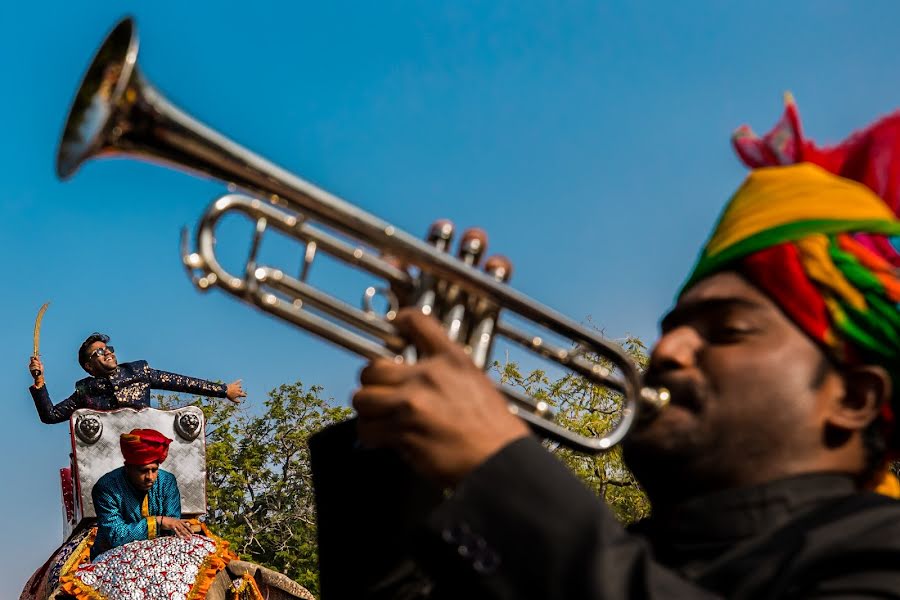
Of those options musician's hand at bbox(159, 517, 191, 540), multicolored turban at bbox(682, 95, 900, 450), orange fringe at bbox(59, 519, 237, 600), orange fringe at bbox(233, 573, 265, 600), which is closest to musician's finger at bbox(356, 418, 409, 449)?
multicolored turban at bbox(682, 95, 900, 450)

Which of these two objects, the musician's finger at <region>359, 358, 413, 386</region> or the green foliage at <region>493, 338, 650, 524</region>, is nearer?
the musician's finger at <region>359, 358, 413, 386</region>

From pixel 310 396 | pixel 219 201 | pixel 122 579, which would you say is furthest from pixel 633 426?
pixel 310 396

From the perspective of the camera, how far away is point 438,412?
6.38 feet

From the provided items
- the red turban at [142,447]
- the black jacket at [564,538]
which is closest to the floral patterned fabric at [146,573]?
the red turban at [142,447]

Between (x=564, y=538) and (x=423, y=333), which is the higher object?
(x=423, y=333)

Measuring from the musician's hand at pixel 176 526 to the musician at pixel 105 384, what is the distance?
1920mm

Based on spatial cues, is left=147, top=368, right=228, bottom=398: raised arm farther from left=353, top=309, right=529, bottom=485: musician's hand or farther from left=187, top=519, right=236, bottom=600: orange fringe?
left=353, top=309, right=529, bottom=485: musician's hand

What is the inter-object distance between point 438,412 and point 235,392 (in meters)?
12.8

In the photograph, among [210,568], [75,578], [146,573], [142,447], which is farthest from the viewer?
[142,447]

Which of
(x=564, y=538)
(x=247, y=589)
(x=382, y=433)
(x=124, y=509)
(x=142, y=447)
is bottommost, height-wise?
(x=247, y=589)

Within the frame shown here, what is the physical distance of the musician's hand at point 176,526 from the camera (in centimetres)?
1235

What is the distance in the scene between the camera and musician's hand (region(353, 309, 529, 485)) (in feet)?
6.35

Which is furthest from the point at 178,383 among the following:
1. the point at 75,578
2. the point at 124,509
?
the point at 75,578

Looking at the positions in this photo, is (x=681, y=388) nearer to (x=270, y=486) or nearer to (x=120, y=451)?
(x=120, y=451)
